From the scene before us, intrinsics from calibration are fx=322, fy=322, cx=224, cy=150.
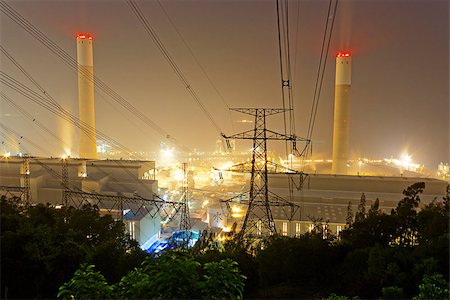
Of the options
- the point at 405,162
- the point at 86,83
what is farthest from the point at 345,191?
the point at 405,162

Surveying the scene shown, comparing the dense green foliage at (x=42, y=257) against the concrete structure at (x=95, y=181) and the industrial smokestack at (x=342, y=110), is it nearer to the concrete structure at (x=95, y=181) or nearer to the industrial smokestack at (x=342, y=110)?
the concrete structure at (x=95, y=181)

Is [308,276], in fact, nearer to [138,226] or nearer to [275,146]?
[138,226]

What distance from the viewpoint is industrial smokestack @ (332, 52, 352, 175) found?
49.3 ft

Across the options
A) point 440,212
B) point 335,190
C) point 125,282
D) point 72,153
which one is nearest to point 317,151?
point 335,190

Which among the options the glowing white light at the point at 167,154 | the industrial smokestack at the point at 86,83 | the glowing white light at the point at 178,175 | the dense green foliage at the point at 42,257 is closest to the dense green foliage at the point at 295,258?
the dense green foliage at the point at 42,257

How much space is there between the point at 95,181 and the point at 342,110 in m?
11.2

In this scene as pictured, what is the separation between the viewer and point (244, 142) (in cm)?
3969

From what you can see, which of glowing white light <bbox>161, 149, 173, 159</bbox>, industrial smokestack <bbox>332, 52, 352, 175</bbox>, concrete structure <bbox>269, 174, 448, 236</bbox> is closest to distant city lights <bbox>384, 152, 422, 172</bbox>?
industrial smokestack <bbox>332, 52, 352, 175</bbox>

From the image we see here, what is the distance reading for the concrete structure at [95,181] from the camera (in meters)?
9.71

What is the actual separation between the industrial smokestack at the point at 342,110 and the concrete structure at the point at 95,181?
8.68 meters

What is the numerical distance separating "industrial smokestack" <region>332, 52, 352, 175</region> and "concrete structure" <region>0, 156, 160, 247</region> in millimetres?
8677

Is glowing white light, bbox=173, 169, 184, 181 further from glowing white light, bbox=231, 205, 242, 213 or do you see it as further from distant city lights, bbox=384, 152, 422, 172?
distant city lights, bbox=384, 152, 422, 172

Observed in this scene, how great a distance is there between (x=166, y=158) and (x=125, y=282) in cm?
2806

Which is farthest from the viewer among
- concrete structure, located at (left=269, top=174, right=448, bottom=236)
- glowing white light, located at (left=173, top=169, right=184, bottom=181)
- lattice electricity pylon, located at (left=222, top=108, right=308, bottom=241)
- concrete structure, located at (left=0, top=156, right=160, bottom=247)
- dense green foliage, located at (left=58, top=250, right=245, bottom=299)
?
glowing white light, located at (left=173, top=169, right=184, bottom=181)
